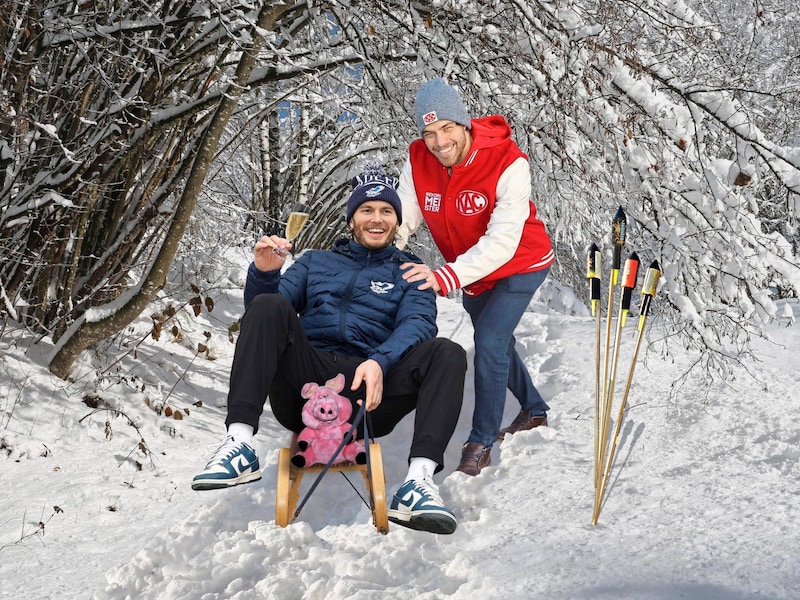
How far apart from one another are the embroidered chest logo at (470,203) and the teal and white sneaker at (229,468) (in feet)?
4.04

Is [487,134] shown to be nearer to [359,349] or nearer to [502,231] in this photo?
[502,231]

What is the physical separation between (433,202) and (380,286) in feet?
1.37

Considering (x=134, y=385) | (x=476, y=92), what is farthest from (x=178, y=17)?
(x=134, y=385)

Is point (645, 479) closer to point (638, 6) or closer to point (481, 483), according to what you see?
point (481, 483)

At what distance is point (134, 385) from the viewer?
4.70 metres

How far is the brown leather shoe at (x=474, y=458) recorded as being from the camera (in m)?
A: 2.95

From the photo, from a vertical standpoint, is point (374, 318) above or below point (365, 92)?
below

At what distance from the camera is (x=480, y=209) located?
292 centimetres

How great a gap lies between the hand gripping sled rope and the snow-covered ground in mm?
58

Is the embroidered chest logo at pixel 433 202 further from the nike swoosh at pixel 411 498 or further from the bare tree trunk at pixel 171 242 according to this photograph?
the bare tree trunk at pixel 171 242

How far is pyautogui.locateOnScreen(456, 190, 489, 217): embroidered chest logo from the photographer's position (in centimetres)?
290

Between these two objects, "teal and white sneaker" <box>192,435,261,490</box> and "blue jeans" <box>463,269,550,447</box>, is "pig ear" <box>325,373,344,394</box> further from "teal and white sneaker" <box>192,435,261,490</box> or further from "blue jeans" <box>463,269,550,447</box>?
"blue jeans" <box>463,269,550,447</box>

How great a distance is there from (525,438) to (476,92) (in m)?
1.71

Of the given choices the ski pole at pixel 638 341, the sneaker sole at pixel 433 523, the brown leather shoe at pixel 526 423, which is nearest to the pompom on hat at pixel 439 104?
the ski pole at pixel 638 341
